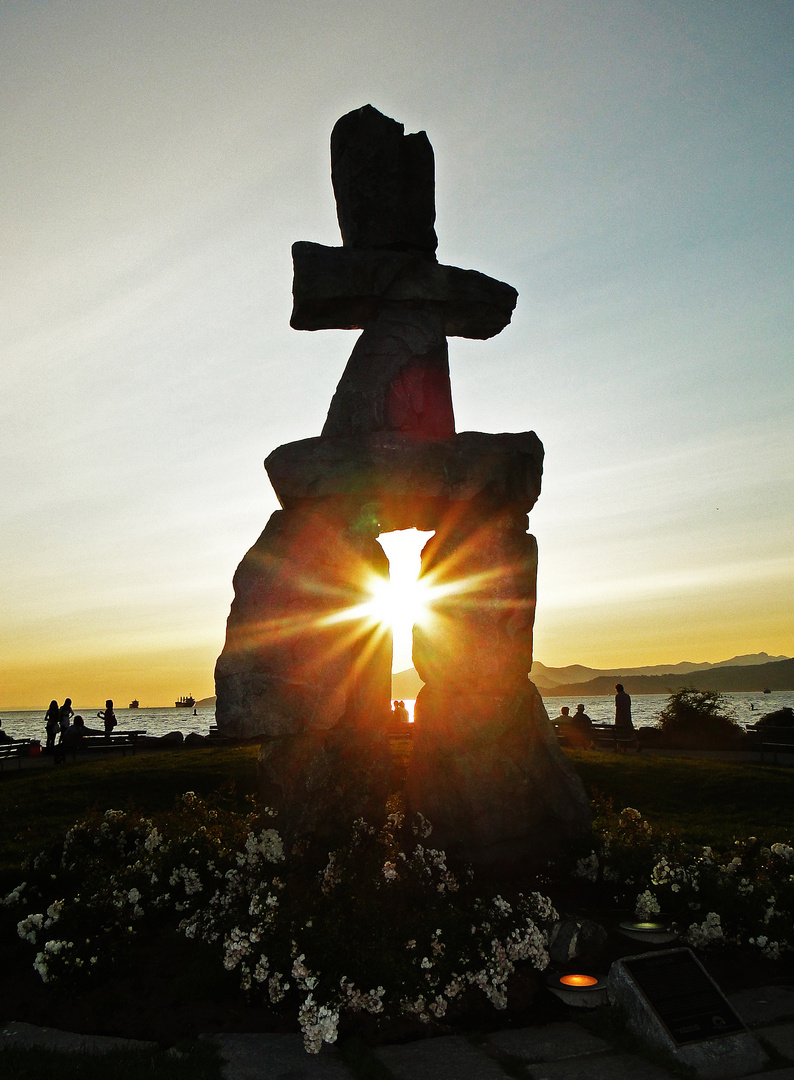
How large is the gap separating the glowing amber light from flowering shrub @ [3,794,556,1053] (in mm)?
187

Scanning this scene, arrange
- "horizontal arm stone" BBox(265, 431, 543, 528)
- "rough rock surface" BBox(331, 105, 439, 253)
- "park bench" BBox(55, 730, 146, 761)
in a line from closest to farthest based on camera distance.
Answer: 1. "horizontal arm stone" BBox(265, 431, 543, 528)
2. "rough rock surface" BBox(331, 105, 439, 253)
3. "park bench" BBox(55, 730, 146, 761)

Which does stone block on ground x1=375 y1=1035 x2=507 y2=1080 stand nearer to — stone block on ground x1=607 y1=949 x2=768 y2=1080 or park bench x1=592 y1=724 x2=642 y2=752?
stone block on ground x1=607 y1=949 x2=768 y2=1080

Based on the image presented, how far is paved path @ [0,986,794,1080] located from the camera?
4496mm

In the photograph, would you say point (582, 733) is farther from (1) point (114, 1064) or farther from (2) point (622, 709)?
(1) point (114, 1064)

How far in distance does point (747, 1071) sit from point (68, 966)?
446cm

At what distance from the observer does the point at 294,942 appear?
5480 mm

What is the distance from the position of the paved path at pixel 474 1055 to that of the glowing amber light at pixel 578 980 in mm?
280

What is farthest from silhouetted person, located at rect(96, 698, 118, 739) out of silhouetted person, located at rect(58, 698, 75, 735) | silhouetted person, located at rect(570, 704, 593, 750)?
silhouetted person, located at rect(570, 704, 593, 750)

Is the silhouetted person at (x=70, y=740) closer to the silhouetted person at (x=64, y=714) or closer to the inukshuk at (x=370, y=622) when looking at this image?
the silhouetted person at (x=64, y=714)

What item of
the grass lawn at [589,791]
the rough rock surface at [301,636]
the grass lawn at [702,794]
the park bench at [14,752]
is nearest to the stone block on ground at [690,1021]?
the rough rock surface at [301,636]

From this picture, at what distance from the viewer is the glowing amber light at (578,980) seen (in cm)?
552

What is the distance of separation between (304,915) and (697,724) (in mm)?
18488

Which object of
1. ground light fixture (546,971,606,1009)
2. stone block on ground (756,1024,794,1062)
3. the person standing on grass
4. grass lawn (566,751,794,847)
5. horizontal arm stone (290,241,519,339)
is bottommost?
stone block on ground (756,1024,794,1062)

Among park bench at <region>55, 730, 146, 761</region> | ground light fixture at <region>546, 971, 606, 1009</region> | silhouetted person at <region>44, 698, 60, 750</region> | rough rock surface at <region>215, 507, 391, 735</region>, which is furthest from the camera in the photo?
silhouetted person at <region>44, 698, 60, 750</region>
